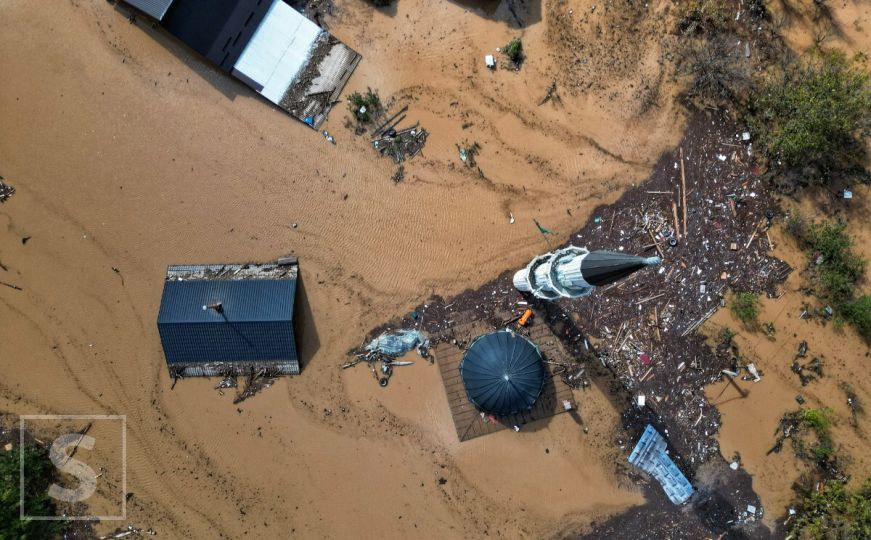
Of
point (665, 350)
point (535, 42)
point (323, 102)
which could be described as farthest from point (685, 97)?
point (323, 102)

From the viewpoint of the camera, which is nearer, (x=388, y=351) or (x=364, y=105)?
(x=388, y=351)

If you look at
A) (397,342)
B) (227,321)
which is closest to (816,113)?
(397,342)

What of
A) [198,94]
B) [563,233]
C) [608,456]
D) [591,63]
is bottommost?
[608,456]

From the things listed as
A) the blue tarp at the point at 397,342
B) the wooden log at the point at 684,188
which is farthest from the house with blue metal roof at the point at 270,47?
the wooden log at the point at 684,188

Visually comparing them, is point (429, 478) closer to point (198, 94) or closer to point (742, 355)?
point (742, 355)

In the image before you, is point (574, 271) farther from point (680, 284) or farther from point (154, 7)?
point (154, 7)
